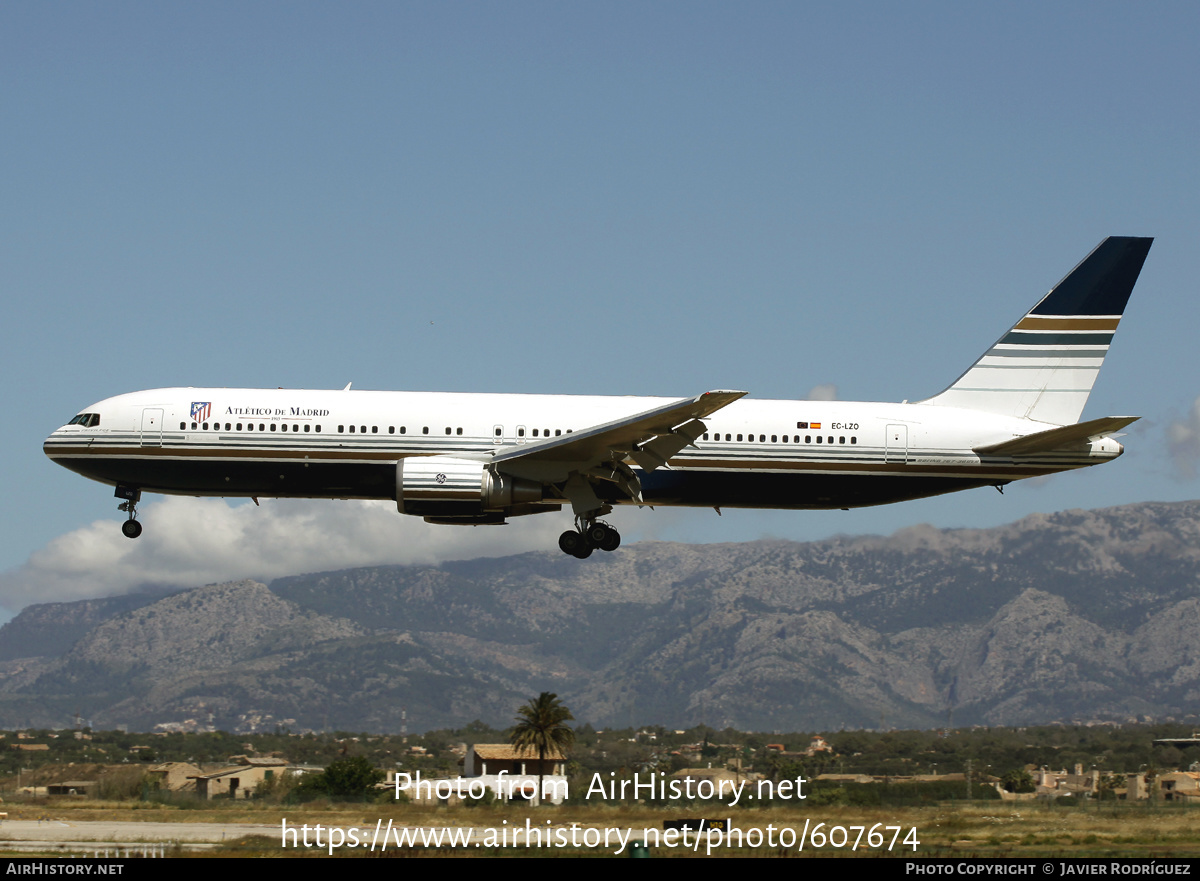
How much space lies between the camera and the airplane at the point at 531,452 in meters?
38.7

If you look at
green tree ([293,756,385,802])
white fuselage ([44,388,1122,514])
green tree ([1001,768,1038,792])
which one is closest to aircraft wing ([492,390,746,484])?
white fuselage ([44,388,1122,514])

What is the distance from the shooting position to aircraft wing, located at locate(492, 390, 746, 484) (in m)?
36.4

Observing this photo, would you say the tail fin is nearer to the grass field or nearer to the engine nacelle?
the grass field

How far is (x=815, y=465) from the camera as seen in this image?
1580 inches

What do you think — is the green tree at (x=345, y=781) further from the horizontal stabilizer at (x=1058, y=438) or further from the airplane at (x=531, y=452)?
the horizontal stabilizer at (x=1058, y=438)

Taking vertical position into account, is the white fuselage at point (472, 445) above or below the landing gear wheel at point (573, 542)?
above

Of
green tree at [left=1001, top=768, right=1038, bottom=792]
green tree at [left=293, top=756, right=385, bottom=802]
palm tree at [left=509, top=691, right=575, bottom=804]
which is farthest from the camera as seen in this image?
green tree at [left=1001, top=768, right=1038, bottom=792]

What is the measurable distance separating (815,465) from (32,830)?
81.4ft

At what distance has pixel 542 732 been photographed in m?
64.8

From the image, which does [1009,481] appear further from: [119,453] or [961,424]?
[119,453]

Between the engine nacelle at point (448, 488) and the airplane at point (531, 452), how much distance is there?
4 centimetres

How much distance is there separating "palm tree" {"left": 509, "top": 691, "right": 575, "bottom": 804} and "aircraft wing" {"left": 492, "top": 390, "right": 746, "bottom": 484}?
28443 millimetres

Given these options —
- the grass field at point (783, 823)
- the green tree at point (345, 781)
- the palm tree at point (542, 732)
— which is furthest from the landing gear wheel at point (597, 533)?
the palm tree at point (542, 732)
